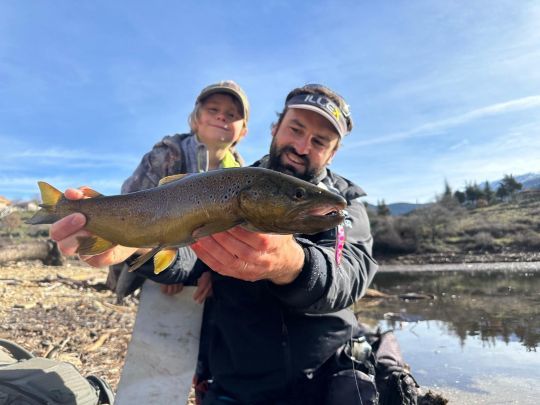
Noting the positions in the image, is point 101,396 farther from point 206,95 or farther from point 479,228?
point 479,228

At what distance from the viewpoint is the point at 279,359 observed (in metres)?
3.79

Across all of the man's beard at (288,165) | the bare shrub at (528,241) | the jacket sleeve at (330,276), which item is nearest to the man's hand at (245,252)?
the jacket sleeve at (330,276)

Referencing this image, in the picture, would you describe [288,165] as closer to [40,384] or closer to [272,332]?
[272,332]

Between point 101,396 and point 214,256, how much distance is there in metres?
2.85

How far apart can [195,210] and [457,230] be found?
62907mm

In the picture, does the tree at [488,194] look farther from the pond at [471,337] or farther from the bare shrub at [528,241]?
the pond at [471,337]

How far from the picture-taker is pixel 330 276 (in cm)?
327

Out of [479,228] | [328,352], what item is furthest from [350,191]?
[479,228]

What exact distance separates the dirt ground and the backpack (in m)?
1.70

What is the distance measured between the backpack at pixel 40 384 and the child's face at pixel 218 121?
9.22 feet

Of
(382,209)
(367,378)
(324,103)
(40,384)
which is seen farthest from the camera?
(382,209)

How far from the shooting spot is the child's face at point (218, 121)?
527 centimetres

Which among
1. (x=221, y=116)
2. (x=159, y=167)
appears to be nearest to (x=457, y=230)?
(x=221, y=116)

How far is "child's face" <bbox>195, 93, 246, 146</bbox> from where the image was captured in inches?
208
